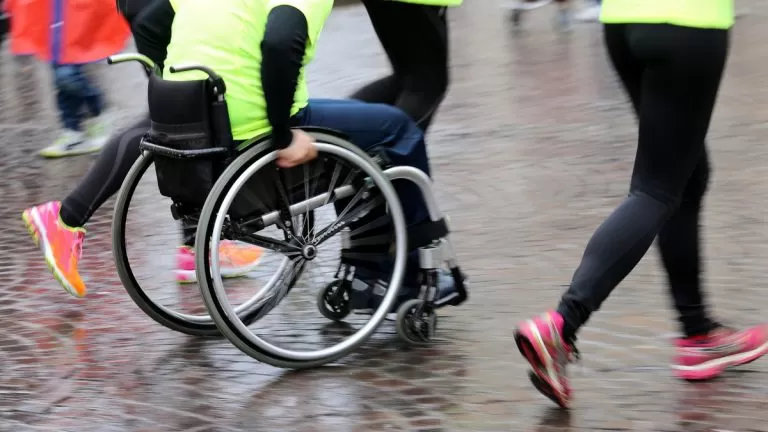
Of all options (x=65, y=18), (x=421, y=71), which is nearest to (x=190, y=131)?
(x=421, y=71)

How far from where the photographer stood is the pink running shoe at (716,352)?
12.6 feet

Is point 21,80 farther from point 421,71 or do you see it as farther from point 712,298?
point 712,298

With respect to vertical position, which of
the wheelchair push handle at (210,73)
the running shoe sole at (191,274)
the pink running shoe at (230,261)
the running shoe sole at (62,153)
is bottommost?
the running shoe sole at (62,153)

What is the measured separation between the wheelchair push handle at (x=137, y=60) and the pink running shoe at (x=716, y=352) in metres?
2.15

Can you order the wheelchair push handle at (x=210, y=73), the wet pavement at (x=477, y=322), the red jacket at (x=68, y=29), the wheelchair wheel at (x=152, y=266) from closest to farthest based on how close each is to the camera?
the wet pavement at (x=477, y=322) < the wheelchair push handle at (x=210, y=73) < the wheelchair wheel at (x=152, y=266) < the red jacket at (x=68, y=29)

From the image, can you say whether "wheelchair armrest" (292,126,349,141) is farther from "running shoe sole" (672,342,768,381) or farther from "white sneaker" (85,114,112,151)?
"white sneaker" (85,114,112,151)

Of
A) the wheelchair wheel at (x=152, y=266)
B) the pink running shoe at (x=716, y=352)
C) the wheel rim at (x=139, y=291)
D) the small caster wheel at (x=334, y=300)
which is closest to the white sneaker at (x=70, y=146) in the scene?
the wheelchair wheel at (x=152, y=266)

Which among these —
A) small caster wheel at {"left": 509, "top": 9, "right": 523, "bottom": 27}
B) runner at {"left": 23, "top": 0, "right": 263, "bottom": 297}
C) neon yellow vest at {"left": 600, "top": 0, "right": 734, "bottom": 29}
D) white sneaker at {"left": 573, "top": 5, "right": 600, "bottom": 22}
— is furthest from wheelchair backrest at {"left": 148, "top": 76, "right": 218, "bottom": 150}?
white sneaker at {"left": 573, "top": 5, "right": 600, "bottom": 22}

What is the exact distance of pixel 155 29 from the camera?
4.68m

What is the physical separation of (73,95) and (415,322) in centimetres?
425

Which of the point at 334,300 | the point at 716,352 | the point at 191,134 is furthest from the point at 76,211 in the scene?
the point at 716,352

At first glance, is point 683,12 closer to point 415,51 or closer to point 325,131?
point 325,131

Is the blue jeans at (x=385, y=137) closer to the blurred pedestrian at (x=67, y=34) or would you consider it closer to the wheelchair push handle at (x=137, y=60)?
the wheelchair push handle at (x=137, y=60)

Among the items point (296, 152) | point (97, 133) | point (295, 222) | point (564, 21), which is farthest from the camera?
point (564, 21)
